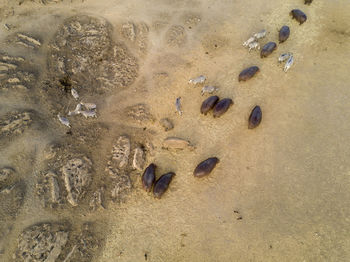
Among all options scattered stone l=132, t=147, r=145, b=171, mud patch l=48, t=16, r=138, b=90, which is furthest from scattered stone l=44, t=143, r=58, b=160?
mud patch l=48, t=16, r=138, b=90

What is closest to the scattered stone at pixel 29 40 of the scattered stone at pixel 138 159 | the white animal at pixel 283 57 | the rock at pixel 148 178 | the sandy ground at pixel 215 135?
the sandy ground at pixel 215 135

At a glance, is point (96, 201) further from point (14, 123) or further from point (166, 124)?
point (14, 123)

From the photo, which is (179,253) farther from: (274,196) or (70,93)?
(70,93)

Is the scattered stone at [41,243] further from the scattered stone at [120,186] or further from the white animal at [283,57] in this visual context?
the white animal at [283,57]

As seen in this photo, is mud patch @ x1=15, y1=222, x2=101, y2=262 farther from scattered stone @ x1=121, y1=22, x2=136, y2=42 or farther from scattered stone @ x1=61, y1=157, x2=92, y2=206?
scattered stone @ x1=121, y1=22, x2=136, y2=42

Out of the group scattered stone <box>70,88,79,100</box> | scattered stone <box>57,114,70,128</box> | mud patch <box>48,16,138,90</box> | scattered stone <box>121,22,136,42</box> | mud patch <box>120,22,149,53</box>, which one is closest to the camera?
scattered stone <box>57,114,70,128</box>

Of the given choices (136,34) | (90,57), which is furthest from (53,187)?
(136,34)

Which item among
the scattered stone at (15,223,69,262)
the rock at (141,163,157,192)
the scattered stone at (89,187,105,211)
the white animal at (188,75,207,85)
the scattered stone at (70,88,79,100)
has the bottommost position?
the scattered stone at (15,223,69,262)
